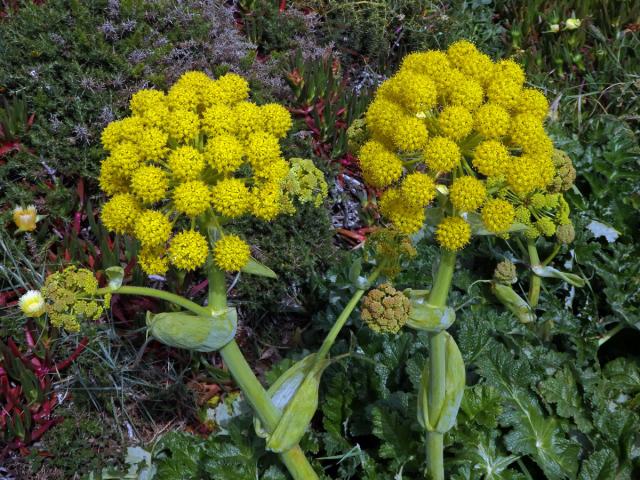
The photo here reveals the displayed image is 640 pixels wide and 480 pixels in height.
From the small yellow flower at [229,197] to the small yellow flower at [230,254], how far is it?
10cm

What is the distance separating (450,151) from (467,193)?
0.14 meters

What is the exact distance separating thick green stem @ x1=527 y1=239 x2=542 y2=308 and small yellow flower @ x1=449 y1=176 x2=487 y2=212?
1515 mm

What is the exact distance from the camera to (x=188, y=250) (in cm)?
198

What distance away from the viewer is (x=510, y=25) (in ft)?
20.1

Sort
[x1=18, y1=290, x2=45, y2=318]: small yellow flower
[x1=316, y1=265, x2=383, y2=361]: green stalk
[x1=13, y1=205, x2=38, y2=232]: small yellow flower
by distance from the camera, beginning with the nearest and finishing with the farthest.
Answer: [x1=316, y1=265, x2=383, y2=361]: green stalk
[x1=18, y1=290, x2=45, y2=318]: small yellow flower
[x1=13, y1=205, x2=38, y2=232]: small yellow flower

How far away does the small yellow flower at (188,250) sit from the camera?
1.98m

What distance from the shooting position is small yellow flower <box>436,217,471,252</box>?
2.06 m

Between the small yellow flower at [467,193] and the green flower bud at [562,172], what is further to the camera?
the green flower bud at [562,172]

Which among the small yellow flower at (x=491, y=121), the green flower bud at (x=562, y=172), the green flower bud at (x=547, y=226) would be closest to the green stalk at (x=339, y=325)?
the small yellow flower at (x=491, y=121)

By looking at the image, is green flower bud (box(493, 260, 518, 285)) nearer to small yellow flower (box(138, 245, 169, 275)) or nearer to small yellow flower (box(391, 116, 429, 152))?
small yellow flower (box(391, 116, 429, 152))

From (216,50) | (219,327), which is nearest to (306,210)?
(216,50)

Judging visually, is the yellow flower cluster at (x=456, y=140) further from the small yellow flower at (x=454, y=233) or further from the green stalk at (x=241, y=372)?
the green stalk at (x=241, y=372)

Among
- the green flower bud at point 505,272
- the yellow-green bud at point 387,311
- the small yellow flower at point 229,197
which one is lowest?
the green flower bud at point 505,272

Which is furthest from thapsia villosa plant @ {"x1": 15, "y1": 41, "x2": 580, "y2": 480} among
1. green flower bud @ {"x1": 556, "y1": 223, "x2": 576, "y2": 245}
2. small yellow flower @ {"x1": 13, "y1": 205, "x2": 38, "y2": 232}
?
small yellow flower @ {"x1": 13, "y1": 205, "x2": 38, "y2": 232}
